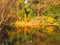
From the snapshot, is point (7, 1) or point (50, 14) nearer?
point (7, 1)

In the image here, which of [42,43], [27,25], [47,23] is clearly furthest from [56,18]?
[42,43]

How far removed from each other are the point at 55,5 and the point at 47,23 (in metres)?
1.21

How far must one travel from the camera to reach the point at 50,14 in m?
14.1

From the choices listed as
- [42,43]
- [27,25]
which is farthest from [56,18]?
[42,43]

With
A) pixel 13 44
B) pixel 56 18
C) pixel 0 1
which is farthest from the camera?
pixel 56 18

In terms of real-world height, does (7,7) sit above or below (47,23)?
above

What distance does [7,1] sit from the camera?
1259 cm

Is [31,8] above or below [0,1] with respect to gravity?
below

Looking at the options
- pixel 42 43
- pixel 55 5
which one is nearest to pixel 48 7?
pixel 55 5

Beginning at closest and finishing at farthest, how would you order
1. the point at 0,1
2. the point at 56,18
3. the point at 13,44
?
the point at 13,44
the point at 0,1
the point at 56,18

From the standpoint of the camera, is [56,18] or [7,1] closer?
[7,1]

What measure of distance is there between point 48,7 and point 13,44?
6.15 meters

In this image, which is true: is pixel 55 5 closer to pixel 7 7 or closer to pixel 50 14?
pixel 50 14

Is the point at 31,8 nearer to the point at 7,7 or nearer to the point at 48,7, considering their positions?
the point at 48,7
